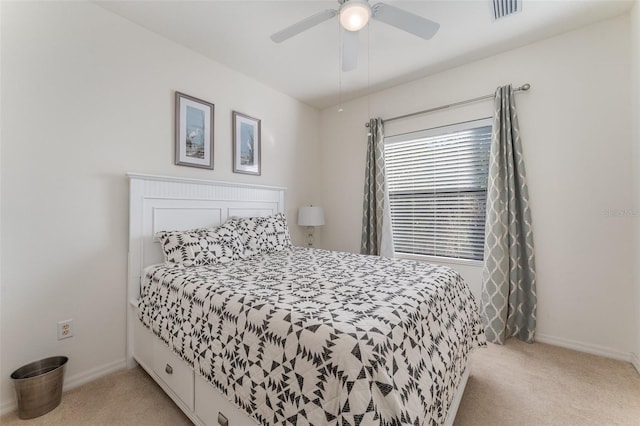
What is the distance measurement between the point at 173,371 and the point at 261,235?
4.20 ft

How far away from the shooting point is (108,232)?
2.01m

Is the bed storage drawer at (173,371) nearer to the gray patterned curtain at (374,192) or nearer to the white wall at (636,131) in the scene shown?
the gray patterned curtain at (374,192)

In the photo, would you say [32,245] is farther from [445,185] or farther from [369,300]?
[445,185]

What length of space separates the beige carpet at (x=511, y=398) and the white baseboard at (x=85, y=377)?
0.06m

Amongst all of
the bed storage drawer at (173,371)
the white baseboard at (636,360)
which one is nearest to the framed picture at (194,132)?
the bed storage drawer at (173,371)

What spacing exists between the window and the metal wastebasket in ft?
10.0

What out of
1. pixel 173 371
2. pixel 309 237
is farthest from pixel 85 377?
pixel 309 237

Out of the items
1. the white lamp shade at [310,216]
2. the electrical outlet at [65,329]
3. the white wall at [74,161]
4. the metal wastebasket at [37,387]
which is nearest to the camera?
the metal wastebasket at [37,387]

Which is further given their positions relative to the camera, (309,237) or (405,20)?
(309,237)

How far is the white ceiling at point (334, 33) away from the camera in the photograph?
6.55 ft

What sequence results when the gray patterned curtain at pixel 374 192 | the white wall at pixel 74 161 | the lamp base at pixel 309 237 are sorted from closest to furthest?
the white wall at pixel 74 161
the gray patterned curtain at pixel 374 192
the lamp base at pixel 309 237

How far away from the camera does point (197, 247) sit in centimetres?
205

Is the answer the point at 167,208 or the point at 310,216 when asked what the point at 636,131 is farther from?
the point at 167,208

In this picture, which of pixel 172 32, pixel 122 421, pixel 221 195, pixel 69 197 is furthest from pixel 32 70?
pixel 122 421
